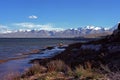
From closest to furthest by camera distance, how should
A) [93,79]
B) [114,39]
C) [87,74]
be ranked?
→ [93,79], [87,74], [114,39]

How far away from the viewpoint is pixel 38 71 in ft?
51.4

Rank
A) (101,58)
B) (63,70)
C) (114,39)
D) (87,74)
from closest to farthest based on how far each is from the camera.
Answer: (87,74) → (63,70) → (101,58) → (114,39)

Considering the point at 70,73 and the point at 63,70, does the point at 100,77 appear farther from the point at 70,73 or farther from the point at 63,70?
the point at 63,70

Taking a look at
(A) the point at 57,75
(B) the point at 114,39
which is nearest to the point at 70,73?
(A) the point at 57,75

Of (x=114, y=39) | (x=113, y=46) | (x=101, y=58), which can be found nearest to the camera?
(x=101, y=58)

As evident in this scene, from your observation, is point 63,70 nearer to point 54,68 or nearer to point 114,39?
point 54,68

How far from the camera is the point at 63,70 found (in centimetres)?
1555

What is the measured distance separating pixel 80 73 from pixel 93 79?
116 cm

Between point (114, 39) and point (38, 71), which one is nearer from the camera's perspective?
point (38, 71)

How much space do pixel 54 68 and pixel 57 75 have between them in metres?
2.62

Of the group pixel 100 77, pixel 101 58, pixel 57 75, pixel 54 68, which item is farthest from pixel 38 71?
pixel 101 58

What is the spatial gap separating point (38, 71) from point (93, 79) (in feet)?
14.7

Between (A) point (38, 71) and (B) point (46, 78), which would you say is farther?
(A) point (38, 71)

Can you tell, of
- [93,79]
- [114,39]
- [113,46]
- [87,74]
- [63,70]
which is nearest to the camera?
[93,79]
